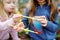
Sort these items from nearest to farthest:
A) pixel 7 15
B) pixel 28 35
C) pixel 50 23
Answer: pixel 7 15
pixel 50 23
pixel 28 35

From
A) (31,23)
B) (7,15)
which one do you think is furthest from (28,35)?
(7,15)

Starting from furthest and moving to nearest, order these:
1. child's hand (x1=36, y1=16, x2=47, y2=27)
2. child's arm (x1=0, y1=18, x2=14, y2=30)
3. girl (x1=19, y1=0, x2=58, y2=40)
Result: girl (x1=19, y1=0, x2=58, y2=40), child's hand (x1=36, y1=16, x2=47, y2=27), child's arm (x1=0, y1=18, x2=14, y2=30)

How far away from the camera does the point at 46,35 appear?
154 cm

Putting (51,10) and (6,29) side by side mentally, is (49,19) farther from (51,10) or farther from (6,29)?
(6,29)

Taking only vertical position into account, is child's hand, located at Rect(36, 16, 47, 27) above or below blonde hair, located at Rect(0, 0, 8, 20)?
below

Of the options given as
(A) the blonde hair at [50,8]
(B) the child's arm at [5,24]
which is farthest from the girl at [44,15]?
(B) the child's arm at [5,24]

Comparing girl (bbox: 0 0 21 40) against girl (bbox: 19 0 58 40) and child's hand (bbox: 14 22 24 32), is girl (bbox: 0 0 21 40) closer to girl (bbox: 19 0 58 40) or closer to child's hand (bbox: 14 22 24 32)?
child's hand (bbox: 14 22 24 32)

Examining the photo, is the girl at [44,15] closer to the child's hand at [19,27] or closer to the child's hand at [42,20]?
the child's hand at [42,20]

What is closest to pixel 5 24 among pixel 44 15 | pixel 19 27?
pixel 19 27

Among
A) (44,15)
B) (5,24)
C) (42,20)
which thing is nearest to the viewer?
(5,24)

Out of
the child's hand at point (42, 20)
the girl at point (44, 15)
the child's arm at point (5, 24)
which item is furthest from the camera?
the girl at point (44, 15)

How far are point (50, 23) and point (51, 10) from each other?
10 cm

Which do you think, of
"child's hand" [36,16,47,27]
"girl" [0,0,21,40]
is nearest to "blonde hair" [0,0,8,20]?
"girl" [0,0,21,40]

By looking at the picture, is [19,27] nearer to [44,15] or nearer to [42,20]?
[42,20]
